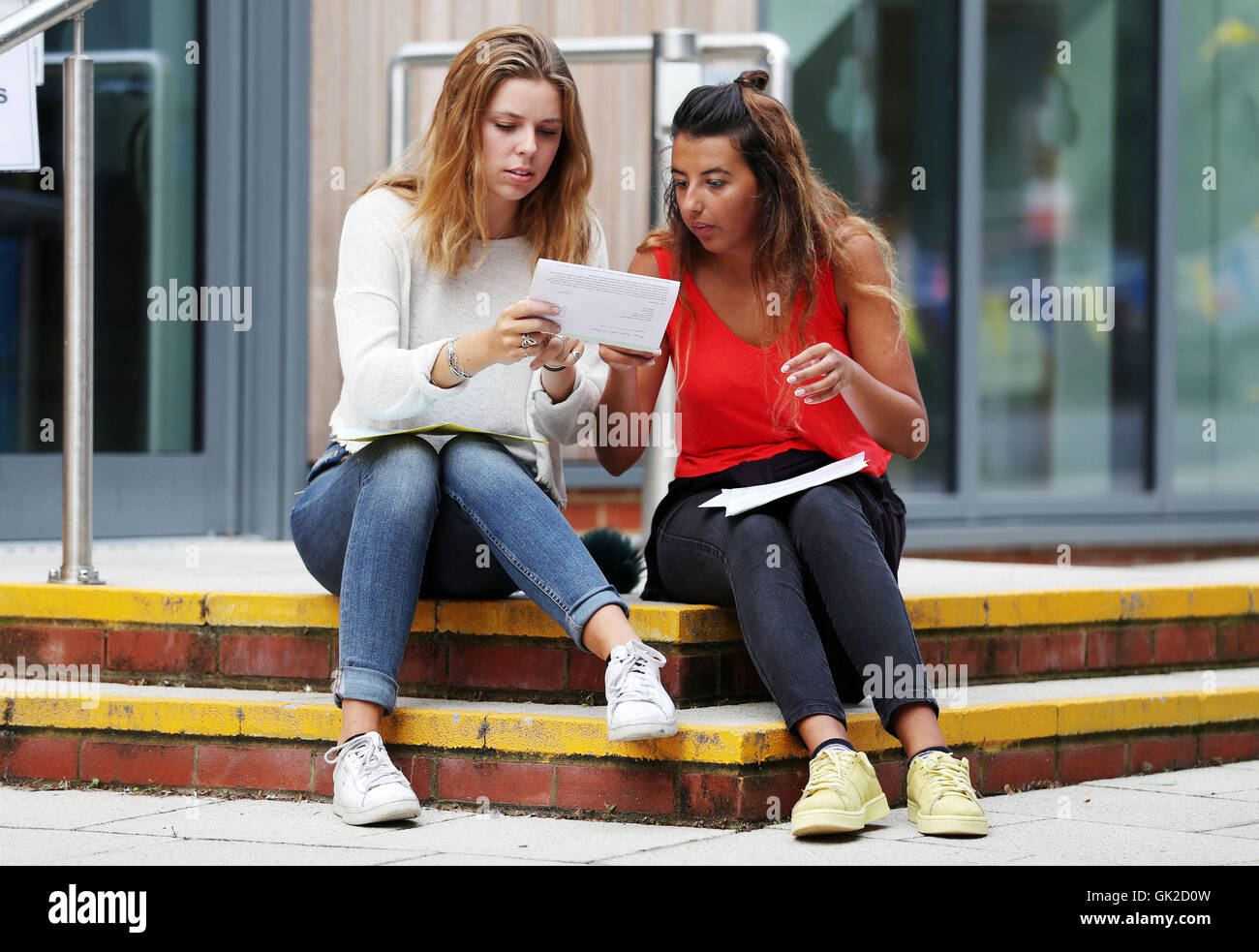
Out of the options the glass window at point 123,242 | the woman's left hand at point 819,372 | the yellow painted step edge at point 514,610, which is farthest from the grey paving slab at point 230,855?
the glass window at point 123,242

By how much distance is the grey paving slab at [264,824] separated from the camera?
8.48ft

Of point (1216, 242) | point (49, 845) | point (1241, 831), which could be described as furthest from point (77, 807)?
point (1216, 242)

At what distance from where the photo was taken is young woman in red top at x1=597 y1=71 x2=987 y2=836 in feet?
8.77

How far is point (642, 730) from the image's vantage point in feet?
8.36

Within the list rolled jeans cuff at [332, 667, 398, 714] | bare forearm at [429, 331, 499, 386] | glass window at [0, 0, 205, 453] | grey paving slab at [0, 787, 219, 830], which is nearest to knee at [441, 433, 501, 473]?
bare forearm at [429, 331, 499, 386]

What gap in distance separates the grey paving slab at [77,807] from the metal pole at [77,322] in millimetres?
520

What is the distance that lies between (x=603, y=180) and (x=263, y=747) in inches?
105

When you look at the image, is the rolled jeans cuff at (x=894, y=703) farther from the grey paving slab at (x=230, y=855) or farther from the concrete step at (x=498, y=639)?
the grey paving slab at (x=230, y=855)

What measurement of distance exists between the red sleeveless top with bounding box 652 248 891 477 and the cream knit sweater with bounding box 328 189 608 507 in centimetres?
18

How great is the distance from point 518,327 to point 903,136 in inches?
135

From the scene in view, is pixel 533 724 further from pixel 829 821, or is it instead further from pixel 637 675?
pixel 829 821

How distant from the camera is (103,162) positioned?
459 cm

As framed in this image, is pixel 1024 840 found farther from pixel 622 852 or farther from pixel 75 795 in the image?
pixel 75 795
